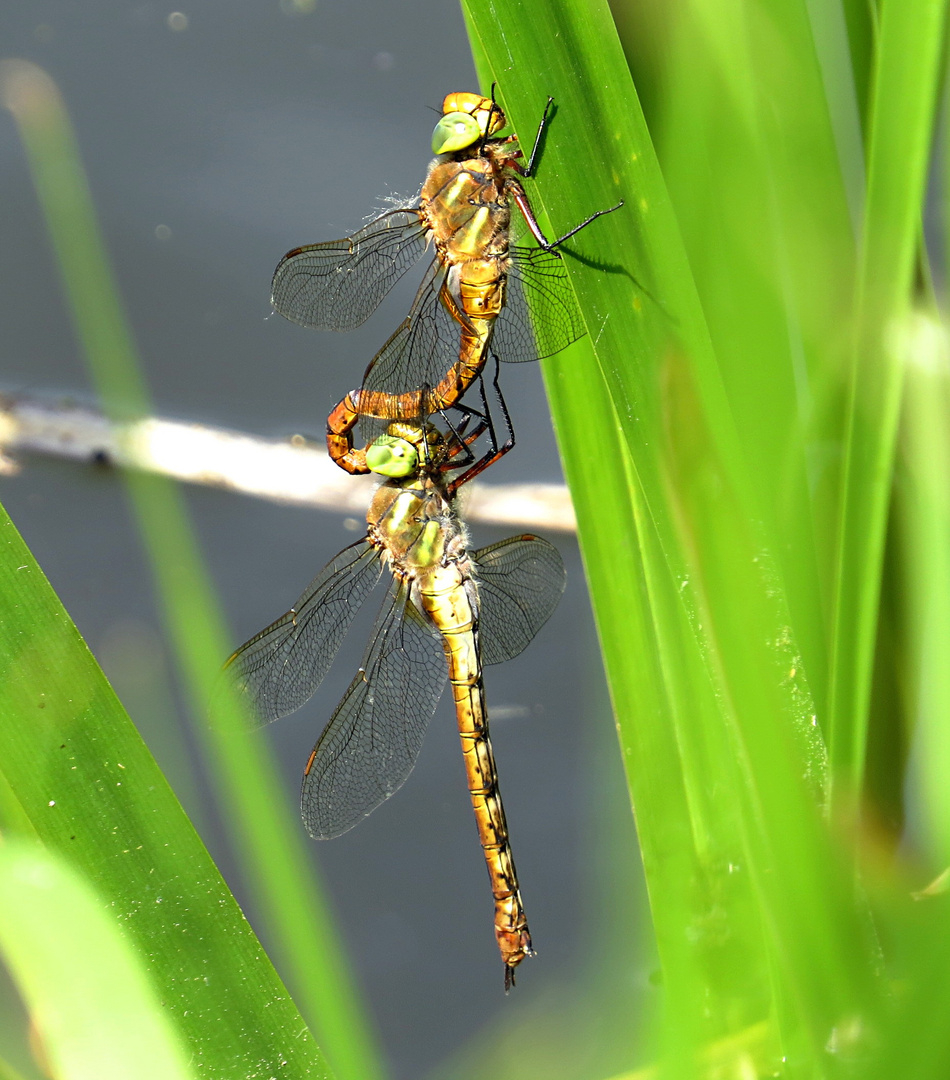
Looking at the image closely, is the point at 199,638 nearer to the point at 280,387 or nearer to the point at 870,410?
the point at 280,387

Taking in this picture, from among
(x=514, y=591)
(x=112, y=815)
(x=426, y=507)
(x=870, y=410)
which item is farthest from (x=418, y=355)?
(x=112, y=815)

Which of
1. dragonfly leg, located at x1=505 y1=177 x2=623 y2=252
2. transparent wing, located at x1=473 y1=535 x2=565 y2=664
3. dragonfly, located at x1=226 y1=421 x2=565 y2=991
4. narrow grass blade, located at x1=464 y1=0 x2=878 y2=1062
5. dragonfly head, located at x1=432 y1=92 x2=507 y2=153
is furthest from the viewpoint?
transparent wing, located at x1=473 y1=535 x2=565 y2=664

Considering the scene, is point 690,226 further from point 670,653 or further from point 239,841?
point 239,841

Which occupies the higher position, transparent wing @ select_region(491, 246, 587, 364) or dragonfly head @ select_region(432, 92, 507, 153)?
dragonfly head @ select_region(432, 92, 507, 153)

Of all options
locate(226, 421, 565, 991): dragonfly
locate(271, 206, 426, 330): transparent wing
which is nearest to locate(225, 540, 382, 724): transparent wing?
locate(226, 421, 565, 991): dragonfly

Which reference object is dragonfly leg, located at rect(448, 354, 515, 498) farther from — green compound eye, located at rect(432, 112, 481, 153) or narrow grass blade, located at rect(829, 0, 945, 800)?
narrow grass blade, located at rect(829, 0, 945, 800)

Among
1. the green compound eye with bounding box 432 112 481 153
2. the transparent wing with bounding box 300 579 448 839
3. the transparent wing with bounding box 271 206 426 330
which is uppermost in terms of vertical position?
the transparent wing with bounding box 271 206 426 330

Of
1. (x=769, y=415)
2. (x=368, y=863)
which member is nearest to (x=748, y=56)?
(x=769, y=415)

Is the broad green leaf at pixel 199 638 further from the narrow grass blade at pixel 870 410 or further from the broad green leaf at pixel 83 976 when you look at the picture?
the narrow grass blade at pixel 870 410
